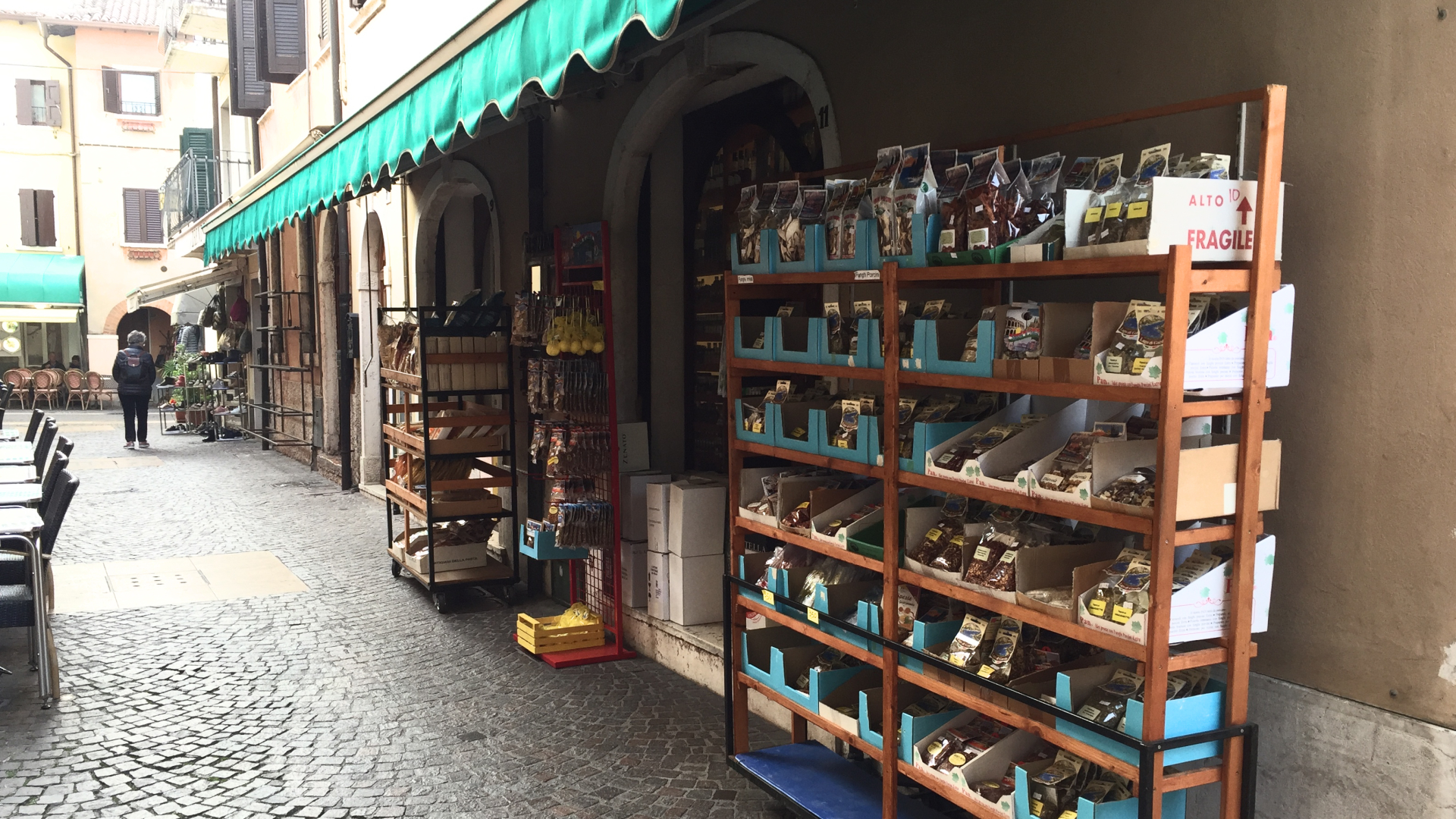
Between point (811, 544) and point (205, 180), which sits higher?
point (205, 180)

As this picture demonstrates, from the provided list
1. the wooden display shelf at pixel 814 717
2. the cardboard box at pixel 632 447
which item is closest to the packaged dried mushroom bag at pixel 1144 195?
the wooden display shelf at pixel 814 717

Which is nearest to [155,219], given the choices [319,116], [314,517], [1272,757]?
[319,116]

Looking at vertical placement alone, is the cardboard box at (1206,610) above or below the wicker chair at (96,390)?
above

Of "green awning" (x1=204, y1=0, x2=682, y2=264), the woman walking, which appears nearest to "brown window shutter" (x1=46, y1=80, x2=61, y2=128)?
the woman walking

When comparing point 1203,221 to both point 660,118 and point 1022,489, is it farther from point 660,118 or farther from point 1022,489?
point 660,118

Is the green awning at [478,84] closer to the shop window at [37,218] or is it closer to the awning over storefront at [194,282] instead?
the awning over storefront at [194,282]

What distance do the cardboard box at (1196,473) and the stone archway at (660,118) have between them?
2.14 metres

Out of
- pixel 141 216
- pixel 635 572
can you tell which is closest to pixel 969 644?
pixel 635 572

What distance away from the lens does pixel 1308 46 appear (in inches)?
105

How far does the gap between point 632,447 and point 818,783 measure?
286cm

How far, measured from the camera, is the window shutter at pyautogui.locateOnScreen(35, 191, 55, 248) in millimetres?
28375

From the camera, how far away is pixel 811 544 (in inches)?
144

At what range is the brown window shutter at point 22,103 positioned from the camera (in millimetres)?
28188

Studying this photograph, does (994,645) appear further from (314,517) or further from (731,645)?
(314,517)
